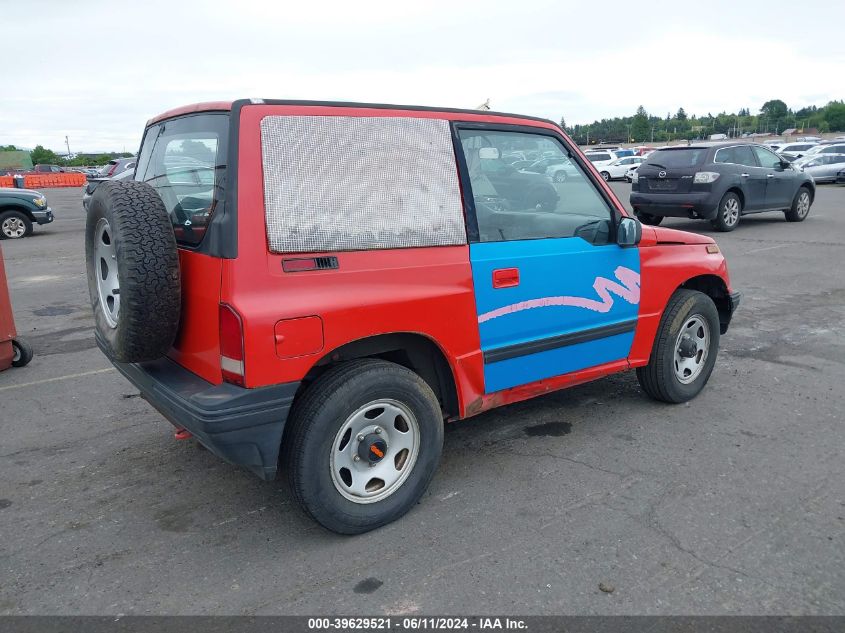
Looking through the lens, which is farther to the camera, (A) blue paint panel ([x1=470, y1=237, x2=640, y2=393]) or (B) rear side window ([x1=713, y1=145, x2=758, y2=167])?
(B) rear side window ([x1=713, y1=145, x2=758, y2=167])

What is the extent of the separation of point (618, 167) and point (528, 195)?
3148cm

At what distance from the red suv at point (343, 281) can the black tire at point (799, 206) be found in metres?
12.9

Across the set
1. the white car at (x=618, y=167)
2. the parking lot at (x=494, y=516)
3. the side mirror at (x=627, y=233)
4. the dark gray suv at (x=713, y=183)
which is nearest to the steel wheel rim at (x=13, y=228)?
the parking lot at (x=494, y=516)

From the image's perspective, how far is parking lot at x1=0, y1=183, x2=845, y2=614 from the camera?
2.69m

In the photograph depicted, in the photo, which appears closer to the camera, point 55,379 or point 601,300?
point 601,300

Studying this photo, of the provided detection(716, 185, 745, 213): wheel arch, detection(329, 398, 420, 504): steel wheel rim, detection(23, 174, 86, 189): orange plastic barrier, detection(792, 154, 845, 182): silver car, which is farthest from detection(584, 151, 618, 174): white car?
detection(329, 398, 420, 504): steel wheel rim

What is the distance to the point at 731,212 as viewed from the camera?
43.8 feet

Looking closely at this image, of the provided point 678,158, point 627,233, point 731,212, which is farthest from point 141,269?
point 731,212

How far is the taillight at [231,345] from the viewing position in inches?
106

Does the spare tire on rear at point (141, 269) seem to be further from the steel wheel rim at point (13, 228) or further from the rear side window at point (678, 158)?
the steel wheel rim at point (13, 228)

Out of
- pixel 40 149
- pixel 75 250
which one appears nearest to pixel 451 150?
pixel 75 250

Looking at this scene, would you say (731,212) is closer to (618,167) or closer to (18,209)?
(18,209)

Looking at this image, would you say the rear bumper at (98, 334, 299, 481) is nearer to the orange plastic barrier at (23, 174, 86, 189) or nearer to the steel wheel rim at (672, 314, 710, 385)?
the steel wheel rim at (672, 314, 710, 385)

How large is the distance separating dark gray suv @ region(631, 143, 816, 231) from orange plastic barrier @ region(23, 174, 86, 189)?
40.1 meters
